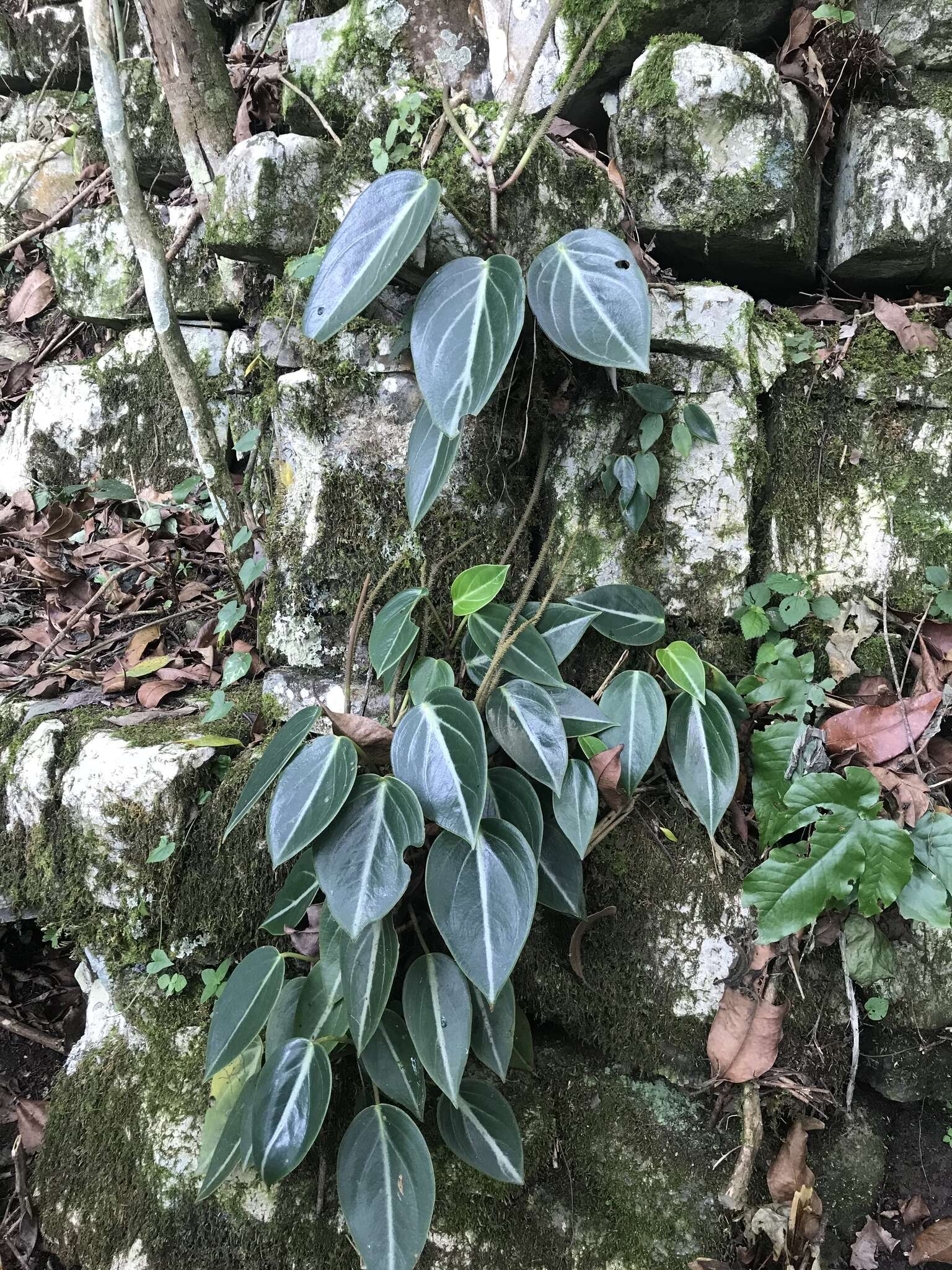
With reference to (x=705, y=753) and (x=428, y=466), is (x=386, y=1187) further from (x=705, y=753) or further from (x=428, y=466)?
(x=428, y=466)

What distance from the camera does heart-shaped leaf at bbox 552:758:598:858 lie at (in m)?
1.40

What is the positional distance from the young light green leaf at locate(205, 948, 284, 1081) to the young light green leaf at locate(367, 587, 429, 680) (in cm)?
56

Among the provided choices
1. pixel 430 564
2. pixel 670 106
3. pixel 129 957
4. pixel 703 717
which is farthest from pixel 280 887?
pixel 670 106

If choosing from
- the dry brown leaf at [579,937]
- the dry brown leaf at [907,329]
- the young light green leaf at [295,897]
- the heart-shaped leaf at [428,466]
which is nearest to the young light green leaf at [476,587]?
the heart-shaped leaf at [428,466]

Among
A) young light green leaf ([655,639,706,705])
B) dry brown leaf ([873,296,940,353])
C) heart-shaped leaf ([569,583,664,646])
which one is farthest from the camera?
dry brown leaf ([873,296,940,353])

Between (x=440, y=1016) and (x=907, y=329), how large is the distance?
180 centimetres

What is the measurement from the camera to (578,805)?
4.69 feet

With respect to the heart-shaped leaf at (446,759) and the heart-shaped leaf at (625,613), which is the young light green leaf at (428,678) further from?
the heart-shaped leaf at (625,613)

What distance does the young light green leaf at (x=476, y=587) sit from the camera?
1500 millimetres

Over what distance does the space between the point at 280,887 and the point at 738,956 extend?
954 millimetres

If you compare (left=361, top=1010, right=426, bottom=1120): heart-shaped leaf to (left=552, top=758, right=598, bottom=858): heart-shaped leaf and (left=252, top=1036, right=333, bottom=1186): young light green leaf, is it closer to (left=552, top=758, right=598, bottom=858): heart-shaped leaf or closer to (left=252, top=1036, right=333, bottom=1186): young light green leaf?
(left=252, top=1036, right=333, bottom=1186): young light green leaf

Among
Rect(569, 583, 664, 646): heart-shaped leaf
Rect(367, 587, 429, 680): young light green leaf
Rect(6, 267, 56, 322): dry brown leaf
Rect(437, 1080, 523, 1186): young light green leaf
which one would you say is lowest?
Rect(437, 1080, 523, 1186): young light green leaf

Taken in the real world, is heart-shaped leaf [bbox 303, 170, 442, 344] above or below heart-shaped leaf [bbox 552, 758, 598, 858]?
above

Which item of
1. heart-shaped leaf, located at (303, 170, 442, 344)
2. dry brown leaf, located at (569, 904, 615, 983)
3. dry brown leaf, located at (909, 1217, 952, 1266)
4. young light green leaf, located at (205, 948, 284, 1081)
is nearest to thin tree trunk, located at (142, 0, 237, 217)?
heart-shaped leaf, located at (303, 170, 442, 344)
